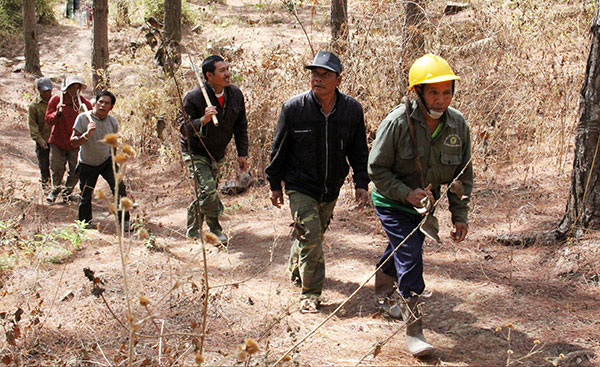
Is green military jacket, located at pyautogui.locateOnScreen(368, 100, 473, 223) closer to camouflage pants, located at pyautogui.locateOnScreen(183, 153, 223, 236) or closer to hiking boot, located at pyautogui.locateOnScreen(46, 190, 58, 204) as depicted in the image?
camouflage pants, located at pyautogui.locateOnScreen(183, 153, 223, 236)

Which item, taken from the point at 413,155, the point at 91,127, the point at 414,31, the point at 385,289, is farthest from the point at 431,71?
the point at 91,127

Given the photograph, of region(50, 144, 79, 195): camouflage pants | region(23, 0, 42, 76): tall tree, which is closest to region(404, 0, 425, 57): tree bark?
region(50, 144, 79, 195): camouflage pants

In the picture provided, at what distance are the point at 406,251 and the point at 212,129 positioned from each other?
10.6ft

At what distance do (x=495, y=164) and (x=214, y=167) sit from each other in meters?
3.85

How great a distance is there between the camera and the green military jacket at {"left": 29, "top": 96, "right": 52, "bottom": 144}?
8.90m

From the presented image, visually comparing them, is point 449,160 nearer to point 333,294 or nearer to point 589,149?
point 589,149

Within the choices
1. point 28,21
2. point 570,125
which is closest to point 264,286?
point 570,125

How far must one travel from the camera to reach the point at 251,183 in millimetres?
9234

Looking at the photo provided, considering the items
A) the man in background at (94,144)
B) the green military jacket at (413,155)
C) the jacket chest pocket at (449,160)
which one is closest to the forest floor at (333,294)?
the man in background at (94,144)

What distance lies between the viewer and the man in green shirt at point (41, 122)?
8.89m

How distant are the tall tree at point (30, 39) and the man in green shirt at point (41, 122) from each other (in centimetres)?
1042

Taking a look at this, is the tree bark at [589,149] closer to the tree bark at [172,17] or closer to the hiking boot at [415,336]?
the hiking boot at [415,336]

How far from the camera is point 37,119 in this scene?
8.98 m

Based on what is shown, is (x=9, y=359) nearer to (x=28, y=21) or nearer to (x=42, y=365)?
(x=42, y=365)
